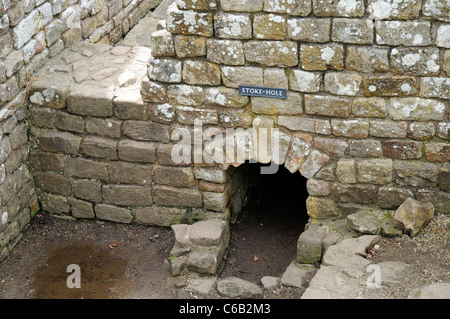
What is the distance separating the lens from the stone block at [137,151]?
21.6 feet

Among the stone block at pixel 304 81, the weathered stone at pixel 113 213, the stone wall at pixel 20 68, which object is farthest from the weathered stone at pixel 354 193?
the stone wall at pixel 20 68

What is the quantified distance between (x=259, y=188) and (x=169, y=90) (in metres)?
2.11

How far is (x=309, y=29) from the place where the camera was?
563 cm

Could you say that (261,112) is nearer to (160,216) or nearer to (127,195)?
(160,216)

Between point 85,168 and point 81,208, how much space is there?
50cm

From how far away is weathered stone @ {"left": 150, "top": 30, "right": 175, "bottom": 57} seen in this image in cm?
605

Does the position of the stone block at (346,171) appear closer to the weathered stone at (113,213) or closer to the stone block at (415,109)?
the stone block at (415,109)

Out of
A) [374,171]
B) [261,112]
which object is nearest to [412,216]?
[374,171]

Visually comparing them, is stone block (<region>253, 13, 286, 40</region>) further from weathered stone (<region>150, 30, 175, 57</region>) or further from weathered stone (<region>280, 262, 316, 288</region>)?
weathered stone (<region>280, 262, 316, 288</region>)

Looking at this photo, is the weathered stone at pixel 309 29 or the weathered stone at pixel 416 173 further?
the weathered stone at pixel 416 173

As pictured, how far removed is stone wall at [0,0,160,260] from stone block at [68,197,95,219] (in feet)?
1.36

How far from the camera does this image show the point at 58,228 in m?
7.06

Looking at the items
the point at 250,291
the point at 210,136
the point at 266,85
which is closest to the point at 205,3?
the point at 266,85

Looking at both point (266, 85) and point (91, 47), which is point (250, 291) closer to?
point (266, 85)
